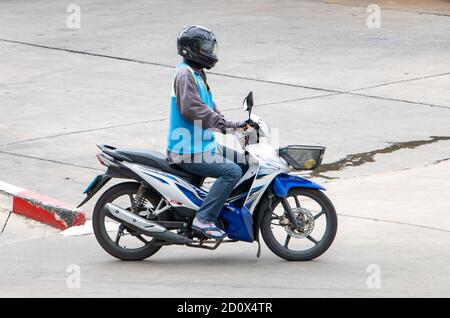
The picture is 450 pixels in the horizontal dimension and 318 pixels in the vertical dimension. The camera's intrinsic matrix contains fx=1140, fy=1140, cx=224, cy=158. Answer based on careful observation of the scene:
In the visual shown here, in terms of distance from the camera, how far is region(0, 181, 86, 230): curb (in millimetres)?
10156

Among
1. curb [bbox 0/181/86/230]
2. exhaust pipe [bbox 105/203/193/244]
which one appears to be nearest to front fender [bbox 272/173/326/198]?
exhaust pipe [bbox 105/203/193/244]

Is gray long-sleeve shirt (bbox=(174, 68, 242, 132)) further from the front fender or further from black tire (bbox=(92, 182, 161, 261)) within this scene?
black tire (bbox=(92, 182, 161, 261))

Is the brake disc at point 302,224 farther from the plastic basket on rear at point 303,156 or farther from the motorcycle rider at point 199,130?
the motorcycle rider at point 199,130

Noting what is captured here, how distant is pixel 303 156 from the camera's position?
A: 28.2 feet

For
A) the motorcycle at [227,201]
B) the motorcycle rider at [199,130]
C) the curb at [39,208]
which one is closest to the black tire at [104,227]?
the motorcycle at [227,201]

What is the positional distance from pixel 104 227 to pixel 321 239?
5.56 feet

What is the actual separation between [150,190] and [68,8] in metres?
13.9

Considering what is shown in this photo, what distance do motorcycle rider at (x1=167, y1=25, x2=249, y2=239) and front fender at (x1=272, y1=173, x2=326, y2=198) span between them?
0.94 ft

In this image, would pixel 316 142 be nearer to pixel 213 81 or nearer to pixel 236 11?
pixel 213 81

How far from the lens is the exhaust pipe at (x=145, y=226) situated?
866cm

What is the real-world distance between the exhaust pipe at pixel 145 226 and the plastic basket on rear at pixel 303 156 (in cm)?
98

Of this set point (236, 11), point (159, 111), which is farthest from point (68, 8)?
point (159, 111)

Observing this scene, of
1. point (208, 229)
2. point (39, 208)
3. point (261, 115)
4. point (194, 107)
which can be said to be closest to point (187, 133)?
point (194, 107)

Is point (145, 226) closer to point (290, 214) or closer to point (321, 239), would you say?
point (290, 214)
